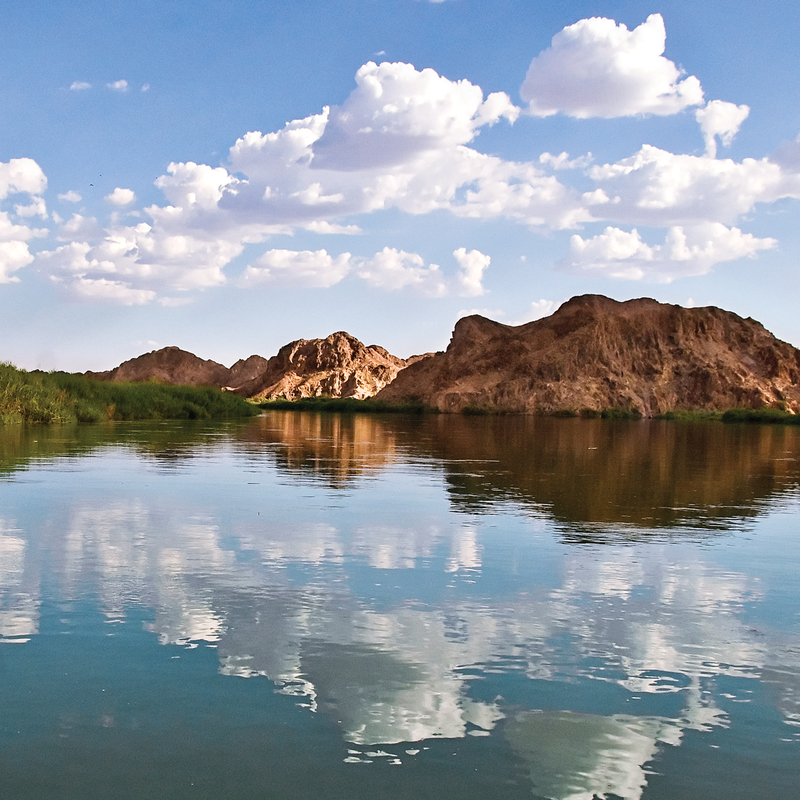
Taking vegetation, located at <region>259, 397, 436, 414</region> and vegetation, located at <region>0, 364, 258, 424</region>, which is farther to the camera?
vegetation, located at <region>259, 397, 436, 414</region>

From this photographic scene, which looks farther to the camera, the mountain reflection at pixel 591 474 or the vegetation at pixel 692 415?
the vegetation at pixel 692 415

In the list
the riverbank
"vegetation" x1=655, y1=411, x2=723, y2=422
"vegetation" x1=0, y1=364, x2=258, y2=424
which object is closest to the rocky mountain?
the riverbank

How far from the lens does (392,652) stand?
5.50 metres

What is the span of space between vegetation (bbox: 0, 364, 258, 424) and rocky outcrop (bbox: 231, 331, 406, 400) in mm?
121147

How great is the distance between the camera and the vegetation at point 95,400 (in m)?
33.9

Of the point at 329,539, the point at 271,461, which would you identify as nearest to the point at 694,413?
the point at 271,461

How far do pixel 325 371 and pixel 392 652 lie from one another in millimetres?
180685

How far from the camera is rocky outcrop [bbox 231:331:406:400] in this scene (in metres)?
177

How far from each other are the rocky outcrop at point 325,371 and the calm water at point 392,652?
6434 inches

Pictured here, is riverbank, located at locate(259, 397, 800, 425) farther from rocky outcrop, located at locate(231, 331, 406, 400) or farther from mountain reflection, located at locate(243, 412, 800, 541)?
rocky outcrop, located at locate(231, 331, 406, 400)

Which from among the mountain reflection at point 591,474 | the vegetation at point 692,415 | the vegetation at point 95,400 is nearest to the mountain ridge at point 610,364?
the vegetation at point 692,415

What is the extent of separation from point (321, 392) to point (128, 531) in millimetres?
165710

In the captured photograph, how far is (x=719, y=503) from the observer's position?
14.1 m

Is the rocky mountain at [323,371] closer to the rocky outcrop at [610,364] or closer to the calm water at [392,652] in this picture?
the rocky outcrop at [610,364]
